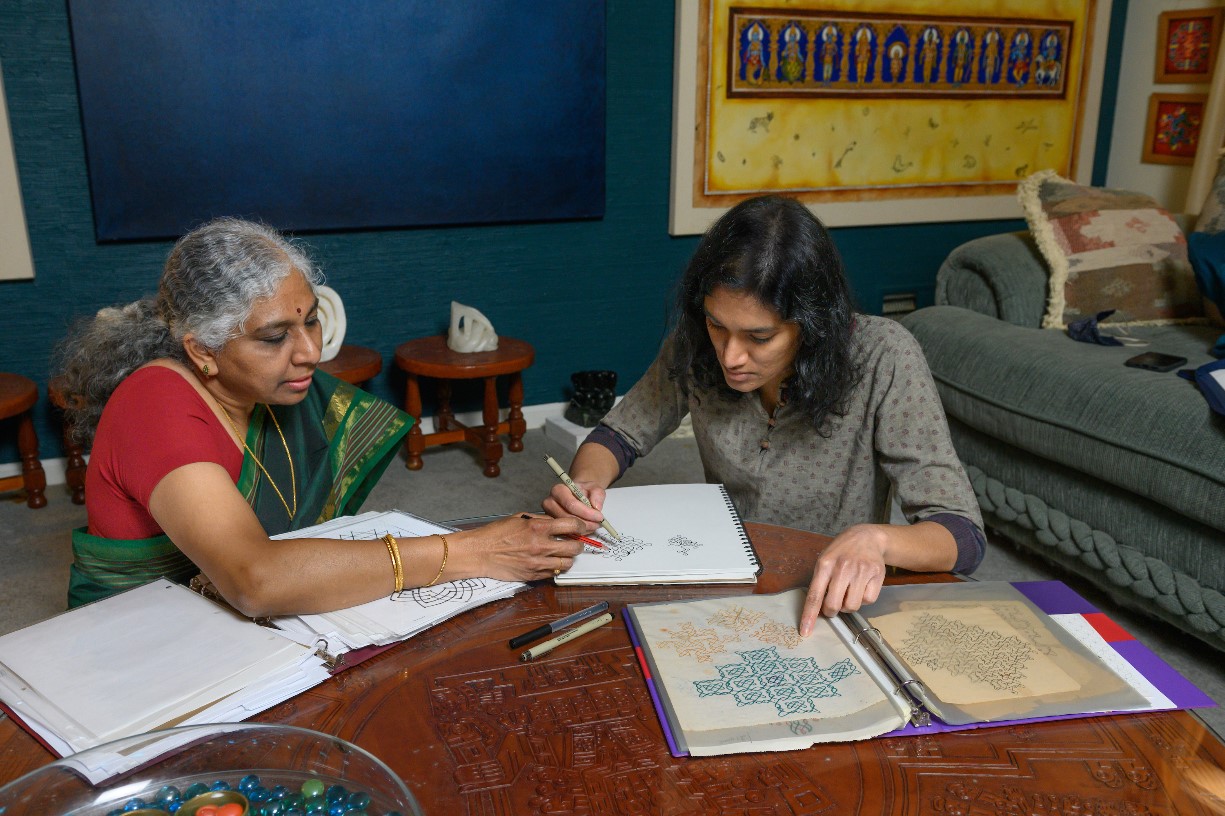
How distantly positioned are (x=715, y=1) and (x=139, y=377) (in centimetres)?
289

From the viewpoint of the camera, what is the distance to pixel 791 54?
3.81m

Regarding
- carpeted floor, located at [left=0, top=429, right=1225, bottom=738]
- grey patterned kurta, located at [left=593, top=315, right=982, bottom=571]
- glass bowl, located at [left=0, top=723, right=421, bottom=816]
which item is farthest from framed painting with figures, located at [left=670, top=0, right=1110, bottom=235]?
glass bowl, located at [left=0, top=723, right=421, bottom=816]

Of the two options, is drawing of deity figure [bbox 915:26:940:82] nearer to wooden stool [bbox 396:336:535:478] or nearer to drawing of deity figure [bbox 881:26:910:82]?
drawing of deity figure [bbox 881:26:910:82]

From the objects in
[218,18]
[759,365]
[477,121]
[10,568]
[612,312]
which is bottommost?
[10,568]

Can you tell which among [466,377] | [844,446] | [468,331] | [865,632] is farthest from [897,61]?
[865,632]

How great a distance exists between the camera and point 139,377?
1.40m

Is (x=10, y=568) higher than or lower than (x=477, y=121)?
lower

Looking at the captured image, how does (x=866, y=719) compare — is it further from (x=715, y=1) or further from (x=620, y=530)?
(x=715, y=1)

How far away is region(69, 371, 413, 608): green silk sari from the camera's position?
4.60 feet

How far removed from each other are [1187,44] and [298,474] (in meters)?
4.22

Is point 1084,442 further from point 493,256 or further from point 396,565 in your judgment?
point 493,256

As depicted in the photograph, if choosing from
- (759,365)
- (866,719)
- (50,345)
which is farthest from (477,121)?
(866,719)

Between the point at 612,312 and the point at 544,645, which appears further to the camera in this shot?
the point at 612,312

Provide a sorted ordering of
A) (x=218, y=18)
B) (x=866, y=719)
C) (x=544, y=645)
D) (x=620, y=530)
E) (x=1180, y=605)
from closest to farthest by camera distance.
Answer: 1. (x=866, y=719)
2. (x=544, y=645)
3. (x=620, y=530)
4. (x=1180, y=605)
5. (x=218, y=18)
